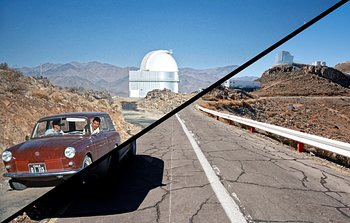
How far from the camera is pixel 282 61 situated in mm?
1042

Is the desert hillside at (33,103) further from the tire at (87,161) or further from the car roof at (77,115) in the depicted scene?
the tire at (87,161)

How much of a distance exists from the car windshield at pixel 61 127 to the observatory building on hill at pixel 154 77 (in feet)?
0.76

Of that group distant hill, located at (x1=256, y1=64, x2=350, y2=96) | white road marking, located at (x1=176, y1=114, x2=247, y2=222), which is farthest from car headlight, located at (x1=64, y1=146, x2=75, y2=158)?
distant hill, located at (x1=256, y1=64, x2=350, y2=96)

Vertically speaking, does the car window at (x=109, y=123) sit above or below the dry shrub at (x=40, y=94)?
below

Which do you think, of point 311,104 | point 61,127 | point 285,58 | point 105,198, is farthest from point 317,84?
point 61,127

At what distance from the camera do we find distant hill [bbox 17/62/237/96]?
0.91 m

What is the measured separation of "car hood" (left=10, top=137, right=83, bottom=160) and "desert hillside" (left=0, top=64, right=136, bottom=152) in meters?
0.04

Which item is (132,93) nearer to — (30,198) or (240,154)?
(30,198)

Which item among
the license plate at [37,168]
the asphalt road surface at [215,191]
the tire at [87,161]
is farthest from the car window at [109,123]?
the asphalt road surface at [215,191]

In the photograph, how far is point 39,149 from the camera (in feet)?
2.75

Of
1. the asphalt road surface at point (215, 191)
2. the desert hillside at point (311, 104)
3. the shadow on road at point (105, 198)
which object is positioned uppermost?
the desert hillside at point (311, 104)

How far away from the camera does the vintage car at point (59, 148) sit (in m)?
0.83

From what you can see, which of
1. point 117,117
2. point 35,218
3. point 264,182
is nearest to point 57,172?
point 117,117

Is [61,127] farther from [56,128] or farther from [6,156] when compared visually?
[6,156]
